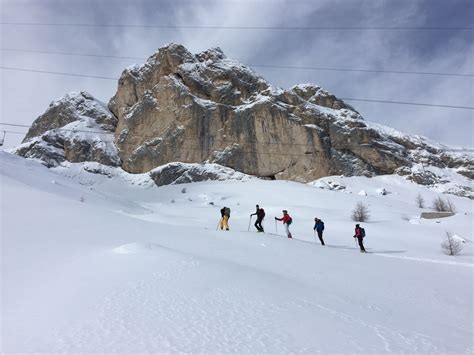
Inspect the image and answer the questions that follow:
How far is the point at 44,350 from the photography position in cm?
316

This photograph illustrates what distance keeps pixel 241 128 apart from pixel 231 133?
279 centimetres

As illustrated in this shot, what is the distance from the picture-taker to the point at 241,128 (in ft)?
280

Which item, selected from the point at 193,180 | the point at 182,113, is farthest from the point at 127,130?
the point at 193,180

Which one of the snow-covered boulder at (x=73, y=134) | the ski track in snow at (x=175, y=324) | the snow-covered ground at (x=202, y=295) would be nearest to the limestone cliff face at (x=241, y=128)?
the snow-covered boulder at (x=73, y=134)

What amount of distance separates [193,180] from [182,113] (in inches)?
788

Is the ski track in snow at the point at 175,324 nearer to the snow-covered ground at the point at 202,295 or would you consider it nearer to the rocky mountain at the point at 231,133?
the snow-covered ground at the point at 202,295

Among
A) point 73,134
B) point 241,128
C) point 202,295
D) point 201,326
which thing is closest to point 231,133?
point 241,128

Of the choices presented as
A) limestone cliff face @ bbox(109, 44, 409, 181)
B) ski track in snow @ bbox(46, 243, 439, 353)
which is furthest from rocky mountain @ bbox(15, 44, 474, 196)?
ski track in snow @ bbox(46, 243, 439, 353)

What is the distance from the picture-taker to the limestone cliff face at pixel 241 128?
272 feet

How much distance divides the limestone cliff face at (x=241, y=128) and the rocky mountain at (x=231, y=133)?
0.82 ft

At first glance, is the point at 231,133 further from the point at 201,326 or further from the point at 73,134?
the point at 201,326

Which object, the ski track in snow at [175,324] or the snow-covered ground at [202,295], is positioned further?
the snow-covered ground at [202,295]

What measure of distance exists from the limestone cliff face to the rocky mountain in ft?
0.82

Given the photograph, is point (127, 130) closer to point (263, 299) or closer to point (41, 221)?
point (41, 221)
